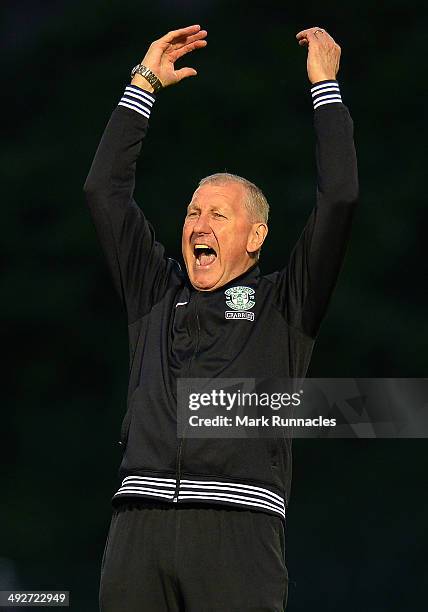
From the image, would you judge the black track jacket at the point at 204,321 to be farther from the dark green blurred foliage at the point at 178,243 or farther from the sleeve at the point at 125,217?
the dark green blurred foliage at the point at 178,243

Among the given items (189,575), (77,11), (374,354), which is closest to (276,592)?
(189,575)

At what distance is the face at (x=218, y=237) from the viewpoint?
2445mm

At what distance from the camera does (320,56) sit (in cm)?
242

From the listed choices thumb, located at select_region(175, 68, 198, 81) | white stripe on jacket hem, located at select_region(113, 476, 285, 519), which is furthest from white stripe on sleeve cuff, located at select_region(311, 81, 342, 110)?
white stripe on jacket hem, located at select_region(113, 476, 285, 519)

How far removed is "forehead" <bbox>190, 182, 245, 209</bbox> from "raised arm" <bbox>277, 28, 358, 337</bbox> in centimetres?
21

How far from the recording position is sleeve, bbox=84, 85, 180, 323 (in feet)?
8.09

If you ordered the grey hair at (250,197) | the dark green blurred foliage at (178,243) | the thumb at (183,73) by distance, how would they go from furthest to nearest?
1. the dark green blurred foliage at (178,243)
2. the thumb at (183,73)
3. the grey hair at (250,197)

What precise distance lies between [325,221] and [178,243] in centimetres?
232

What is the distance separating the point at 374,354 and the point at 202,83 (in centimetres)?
136

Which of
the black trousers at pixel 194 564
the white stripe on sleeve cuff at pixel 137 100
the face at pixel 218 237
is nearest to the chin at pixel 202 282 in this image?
the face at pixel 218 237

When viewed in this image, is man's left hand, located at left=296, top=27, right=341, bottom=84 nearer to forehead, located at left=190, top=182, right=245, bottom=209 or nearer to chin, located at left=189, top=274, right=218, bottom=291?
forehead, located at left=190, top=182, right=245, bottom=209

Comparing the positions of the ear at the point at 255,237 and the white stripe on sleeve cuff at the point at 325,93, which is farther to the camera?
the ear at the point at 255,237

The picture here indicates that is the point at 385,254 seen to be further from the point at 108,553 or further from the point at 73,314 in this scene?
the point at 108,553

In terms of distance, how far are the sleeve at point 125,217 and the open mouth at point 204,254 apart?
3.2 inches
